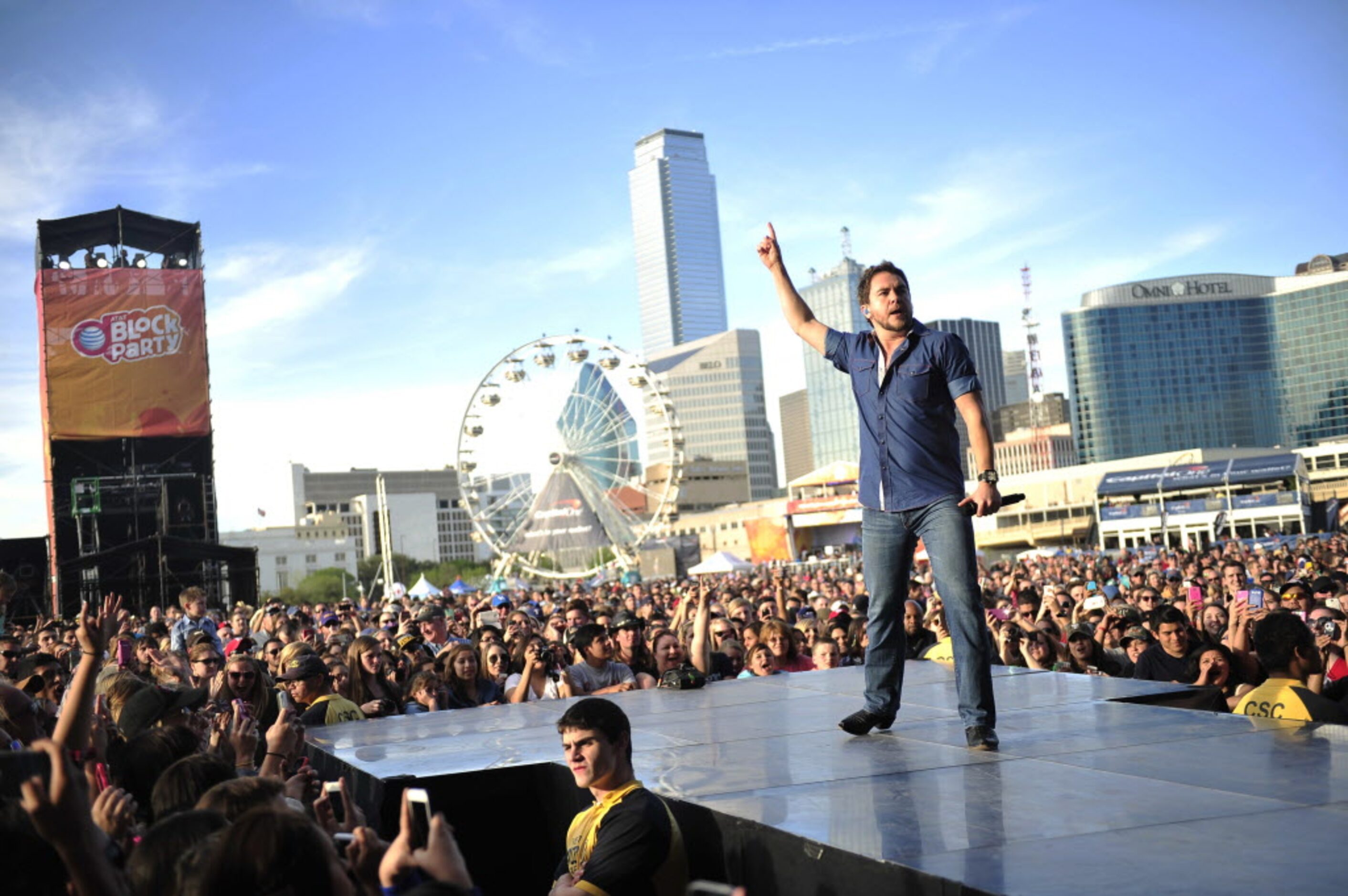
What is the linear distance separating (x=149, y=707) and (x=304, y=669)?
2456 mm

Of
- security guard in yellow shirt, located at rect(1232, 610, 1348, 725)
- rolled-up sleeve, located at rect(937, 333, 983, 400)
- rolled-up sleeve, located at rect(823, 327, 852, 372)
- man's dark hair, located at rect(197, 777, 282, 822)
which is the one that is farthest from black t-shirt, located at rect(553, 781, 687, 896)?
security guard in yellow shirt, located at rect(1232, 610, 1348, 725)

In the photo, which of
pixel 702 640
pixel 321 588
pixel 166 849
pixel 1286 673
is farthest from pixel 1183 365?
pixel 166 849

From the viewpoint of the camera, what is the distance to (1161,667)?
746 cm

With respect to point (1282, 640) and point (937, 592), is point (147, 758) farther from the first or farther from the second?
point (1282, 640)

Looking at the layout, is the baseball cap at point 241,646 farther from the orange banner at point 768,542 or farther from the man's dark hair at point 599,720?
the orange banner at point 768,542

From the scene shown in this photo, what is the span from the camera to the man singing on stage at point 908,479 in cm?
425

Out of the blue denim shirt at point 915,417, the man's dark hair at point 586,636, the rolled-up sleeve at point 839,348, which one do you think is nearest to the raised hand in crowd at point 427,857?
the blue denim shirt at point 915,417

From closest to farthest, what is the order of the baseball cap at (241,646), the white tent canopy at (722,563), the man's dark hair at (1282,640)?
the man's dark hair at (1282,640)
the baseball cap at (241,646)
the white tent canopy at (722,563)

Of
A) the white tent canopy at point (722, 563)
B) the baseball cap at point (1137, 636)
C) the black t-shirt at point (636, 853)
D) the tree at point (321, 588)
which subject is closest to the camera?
the black t-shirt at point (636, 853)

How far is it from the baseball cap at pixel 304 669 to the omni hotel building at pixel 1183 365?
15135cm

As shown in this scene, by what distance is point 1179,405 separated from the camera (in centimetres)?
14950

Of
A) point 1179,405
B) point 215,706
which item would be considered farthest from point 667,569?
point 1179,405

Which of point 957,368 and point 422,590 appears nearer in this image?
point 957,368

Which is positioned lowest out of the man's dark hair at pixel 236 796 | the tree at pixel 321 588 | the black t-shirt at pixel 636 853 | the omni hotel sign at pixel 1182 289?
the tree at pixel 321 588
